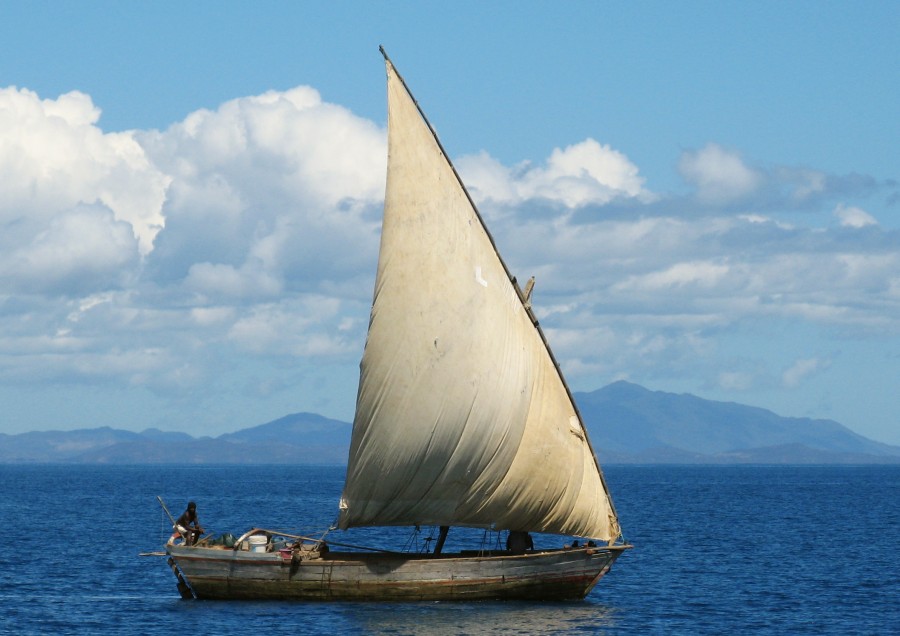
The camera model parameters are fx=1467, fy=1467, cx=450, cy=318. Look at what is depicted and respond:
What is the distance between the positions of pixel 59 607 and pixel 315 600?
416 inches

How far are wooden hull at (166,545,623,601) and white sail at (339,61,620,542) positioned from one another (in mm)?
1698

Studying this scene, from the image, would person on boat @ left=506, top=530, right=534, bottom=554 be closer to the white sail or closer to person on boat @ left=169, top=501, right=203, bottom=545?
the white sail

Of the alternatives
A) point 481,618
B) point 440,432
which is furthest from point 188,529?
point 481,618

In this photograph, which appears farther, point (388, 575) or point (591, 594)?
point (591, 594)

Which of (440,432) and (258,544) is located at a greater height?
(440,432)

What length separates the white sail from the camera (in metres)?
45.9

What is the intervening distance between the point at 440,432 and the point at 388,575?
4800 millimetres

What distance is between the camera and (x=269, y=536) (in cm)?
4769

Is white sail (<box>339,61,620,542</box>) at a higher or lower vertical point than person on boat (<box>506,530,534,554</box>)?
higher

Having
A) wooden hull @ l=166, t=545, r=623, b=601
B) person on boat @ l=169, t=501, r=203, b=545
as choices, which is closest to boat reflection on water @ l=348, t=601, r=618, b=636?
wooden hull @ l=166, t=545, r=623, b=601

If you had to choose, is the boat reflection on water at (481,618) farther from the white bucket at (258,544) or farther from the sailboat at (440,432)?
the white bucket at (258,544)

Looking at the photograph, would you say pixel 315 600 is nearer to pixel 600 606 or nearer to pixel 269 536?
pixel 269 536

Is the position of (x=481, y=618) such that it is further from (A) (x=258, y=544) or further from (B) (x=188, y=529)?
(B) (x=188, y=529)

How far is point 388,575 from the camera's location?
46281 mm
